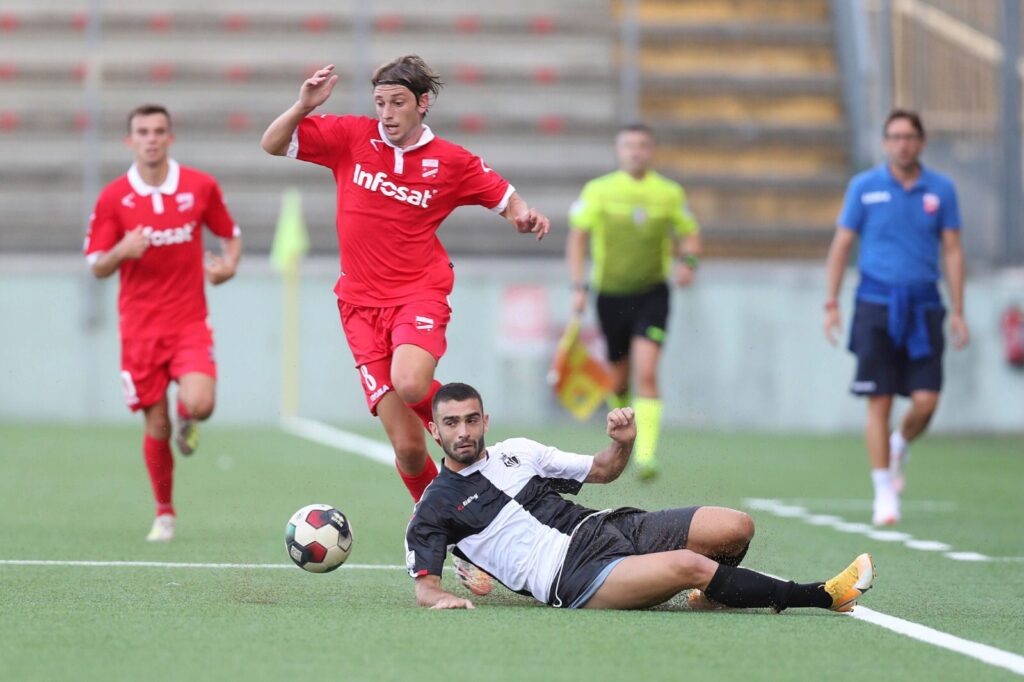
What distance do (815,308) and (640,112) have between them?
3737 millimetres

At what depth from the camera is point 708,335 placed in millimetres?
17031

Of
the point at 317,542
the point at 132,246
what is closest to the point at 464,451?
the point at 317,542

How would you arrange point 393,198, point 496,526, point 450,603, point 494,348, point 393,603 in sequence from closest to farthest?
point 450,603, point 496,526, point 393,603, point 393,198, point 494,348

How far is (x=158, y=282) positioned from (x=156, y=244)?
173 mm

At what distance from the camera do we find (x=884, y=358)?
31.1 ft

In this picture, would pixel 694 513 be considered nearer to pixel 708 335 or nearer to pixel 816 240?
pixel 708 335

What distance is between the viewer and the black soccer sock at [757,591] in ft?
18.3

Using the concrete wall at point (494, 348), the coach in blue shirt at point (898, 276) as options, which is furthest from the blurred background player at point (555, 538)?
the concrete wall at point (494, 348)

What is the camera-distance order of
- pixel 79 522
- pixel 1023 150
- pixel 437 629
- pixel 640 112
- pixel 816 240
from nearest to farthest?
pixel 437 629 < pixel 79 522 < pixel 1023 150 < pixel 816 240 < pixel 640 112

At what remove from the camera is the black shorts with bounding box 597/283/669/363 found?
1138 cm

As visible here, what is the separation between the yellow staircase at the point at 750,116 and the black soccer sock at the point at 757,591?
42.4 ft

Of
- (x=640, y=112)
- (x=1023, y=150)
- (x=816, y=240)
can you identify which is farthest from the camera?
(x=640, y=112)

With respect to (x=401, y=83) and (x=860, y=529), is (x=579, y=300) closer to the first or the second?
(x=860, y=529)

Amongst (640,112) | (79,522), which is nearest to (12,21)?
(640,112)
